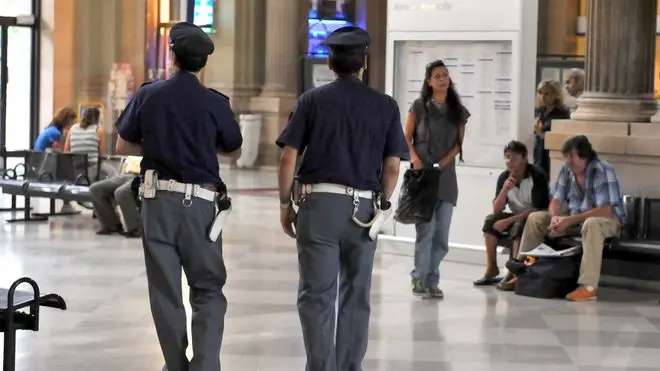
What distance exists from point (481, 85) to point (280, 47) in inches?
632

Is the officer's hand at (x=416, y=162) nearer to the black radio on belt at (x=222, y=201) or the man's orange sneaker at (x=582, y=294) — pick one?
the man's orange sneaker at (x=582, y=294)

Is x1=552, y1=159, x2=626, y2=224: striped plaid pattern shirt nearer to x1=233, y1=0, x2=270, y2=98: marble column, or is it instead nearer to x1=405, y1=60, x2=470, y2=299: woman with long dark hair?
x1=405, y1=60, x2=470, y2=299: woman with long dark hair

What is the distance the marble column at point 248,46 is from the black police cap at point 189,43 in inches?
881

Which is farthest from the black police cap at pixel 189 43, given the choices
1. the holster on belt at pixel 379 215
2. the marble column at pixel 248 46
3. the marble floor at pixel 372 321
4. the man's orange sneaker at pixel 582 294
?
the marble column at pixel 248 46

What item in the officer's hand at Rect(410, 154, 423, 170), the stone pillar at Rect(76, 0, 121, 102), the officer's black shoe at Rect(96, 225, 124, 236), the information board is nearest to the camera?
the officer's hand at Rect(410, 154, 423, 170)

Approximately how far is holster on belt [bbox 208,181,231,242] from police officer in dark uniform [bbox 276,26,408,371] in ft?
1.13

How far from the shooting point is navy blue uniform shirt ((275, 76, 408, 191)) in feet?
21.9

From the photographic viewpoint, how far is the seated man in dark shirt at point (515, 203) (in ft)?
37.0

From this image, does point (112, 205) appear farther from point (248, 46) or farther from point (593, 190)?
point (248, 46)

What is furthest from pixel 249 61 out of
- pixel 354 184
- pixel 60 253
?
pixel 354 184

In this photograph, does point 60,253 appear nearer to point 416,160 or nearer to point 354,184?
point 416,160

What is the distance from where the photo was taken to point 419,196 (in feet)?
33.4

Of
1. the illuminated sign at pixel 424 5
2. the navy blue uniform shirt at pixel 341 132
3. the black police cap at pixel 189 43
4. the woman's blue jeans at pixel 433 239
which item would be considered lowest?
the woman's blue jeans at pixel 433 239

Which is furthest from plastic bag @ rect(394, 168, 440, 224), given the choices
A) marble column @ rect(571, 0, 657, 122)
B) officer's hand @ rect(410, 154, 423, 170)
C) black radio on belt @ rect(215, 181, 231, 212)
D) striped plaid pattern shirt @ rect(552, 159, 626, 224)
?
black radio on belt @ rect(215, 181, 231, 212)
